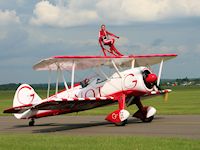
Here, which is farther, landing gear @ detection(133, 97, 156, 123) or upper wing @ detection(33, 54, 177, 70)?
landing gear @ detection(133, 97, 156, 123)

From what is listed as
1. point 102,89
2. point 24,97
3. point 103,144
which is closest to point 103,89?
point 102,89

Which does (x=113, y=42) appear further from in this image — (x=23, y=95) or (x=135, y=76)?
(x=23, y=95)

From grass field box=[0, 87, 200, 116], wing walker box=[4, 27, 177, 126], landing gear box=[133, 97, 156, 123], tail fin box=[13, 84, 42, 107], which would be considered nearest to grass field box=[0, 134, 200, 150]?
wing walker box=[4, 27, 177, 126]

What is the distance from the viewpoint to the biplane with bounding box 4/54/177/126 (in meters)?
19.2

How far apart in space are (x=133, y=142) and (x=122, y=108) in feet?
24.6

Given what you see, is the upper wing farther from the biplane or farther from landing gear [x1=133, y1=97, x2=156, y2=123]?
landing gear [x1=133, y1=97, x2=156, y2=123]

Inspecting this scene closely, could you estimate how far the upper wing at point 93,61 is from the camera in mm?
19312

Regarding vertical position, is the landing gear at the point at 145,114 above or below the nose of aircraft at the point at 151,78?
below

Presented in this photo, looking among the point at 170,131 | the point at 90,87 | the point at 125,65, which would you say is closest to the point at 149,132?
the point at 170,131

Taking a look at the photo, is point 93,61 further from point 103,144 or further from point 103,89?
point 103,144

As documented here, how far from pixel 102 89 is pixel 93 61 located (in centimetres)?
140

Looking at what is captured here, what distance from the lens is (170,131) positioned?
51.8 feet

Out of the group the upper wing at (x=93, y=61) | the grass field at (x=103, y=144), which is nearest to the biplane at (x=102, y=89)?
the upper wing at (x=93, y=61)

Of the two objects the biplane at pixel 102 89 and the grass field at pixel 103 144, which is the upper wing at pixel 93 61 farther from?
the grass field at pixel 103 144
